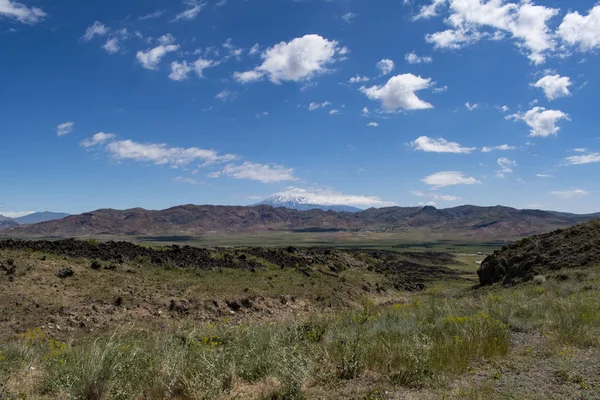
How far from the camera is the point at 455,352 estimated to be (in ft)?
24.4

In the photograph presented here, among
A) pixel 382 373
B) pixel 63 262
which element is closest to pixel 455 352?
pixel 382 373

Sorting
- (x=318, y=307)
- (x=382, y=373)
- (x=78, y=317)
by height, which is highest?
(x=382, y=373)

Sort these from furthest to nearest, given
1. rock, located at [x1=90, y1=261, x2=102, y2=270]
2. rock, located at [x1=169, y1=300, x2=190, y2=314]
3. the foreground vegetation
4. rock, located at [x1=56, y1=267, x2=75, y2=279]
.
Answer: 1. rock, located at [x1=90, y1=261, x2=102, y2=270]
2. rock, located at [x1=56, y1=267, x2=75, y2=279]
3. rock, located at [x1=169, y1=300, x2=190, y2=314]
4. the foreground vegetation

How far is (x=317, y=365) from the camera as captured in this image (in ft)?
22.9

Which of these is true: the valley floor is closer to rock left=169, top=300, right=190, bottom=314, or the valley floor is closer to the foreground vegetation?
the foreground vegetation

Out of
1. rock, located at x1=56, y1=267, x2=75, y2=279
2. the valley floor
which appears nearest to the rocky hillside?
the valley floor

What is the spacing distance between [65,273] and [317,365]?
53.4ft

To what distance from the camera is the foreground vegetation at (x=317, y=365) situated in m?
5.89

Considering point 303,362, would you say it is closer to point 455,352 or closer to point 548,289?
point 455,352

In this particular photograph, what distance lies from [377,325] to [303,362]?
13.1 ft

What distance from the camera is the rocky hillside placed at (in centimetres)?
2609

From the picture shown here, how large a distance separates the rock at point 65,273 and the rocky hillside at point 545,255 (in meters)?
27.0

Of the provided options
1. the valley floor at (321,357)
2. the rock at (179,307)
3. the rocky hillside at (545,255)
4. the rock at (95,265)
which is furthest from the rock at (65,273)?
the rocky hillside at (545,255)

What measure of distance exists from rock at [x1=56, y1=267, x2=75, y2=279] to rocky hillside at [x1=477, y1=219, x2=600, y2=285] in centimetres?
2700
